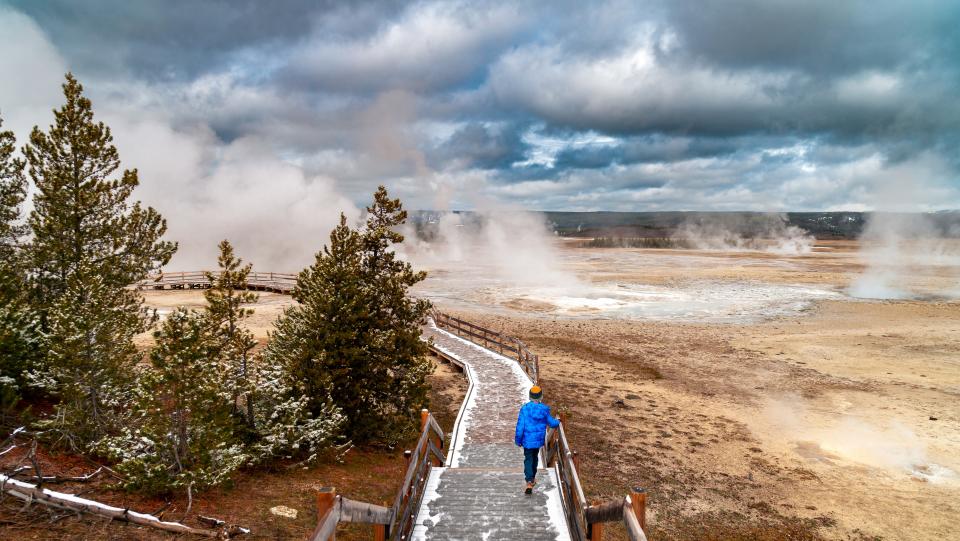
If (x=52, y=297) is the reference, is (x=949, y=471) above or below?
Result: below

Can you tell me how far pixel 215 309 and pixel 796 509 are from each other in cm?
1454

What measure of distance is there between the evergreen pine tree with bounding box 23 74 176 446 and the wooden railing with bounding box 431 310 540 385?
1304cm

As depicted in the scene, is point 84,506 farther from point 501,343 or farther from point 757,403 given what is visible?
point 757,403

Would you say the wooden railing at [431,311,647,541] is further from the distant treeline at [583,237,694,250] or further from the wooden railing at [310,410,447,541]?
the distant treeline at [583,237,694,250]

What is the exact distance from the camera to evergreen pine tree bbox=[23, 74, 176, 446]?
10.1 m

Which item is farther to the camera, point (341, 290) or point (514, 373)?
point (514, 373)

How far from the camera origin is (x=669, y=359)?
1057 inches

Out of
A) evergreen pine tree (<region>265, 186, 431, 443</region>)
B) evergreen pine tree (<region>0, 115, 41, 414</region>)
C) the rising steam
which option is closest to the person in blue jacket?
evergreen pine tree (<region>265, 186, 431, 443</region>)

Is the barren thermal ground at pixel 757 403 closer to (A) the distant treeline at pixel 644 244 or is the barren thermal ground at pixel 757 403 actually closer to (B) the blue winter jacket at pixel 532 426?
(B) the blue winter jacket at pixel 532 426

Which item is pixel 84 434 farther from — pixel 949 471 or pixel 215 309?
pixel 949 471

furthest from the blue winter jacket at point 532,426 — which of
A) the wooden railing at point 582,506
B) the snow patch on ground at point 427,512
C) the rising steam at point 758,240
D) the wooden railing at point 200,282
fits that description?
the rising steam at point 758,240

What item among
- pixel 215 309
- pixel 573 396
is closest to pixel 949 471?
pixel 573 396

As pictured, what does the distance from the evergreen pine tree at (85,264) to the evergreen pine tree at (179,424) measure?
1680mm

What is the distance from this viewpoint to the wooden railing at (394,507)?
4.80 metres
